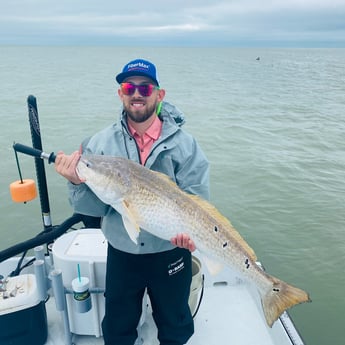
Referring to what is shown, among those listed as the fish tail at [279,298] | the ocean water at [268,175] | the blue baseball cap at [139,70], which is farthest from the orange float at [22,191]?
the ocean water at [268,175]

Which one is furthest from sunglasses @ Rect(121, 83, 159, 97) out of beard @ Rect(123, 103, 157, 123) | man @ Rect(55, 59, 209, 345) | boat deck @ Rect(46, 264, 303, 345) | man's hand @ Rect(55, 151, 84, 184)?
boat deck @ Rect(46, 264, 303, 345)

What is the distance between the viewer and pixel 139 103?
3.02 metres

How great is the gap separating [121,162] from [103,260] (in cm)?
121

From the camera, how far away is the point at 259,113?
23172mm

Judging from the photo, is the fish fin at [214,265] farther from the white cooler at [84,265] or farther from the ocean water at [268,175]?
the ocean water at [268,175]

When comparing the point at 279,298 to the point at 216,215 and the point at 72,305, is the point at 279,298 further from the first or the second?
the point at 72,305

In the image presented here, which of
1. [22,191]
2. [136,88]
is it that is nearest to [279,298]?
[136,88]

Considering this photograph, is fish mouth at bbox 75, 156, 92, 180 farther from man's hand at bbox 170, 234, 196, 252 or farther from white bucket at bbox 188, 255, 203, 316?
white bucket at bbox 188, 255, 203, 316

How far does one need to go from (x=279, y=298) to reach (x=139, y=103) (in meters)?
1.95

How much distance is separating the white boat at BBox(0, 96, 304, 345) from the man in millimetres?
462

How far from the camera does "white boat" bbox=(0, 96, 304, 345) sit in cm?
349

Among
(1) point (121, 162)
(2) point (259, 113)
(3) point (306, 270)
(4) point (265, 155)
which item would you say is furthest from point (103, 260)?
(2) point (259, 113)

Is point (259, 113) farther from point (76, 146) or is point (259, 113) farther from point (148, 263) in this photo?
point (148, 263)

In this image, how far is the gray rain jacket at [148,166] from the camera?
9.92ft
